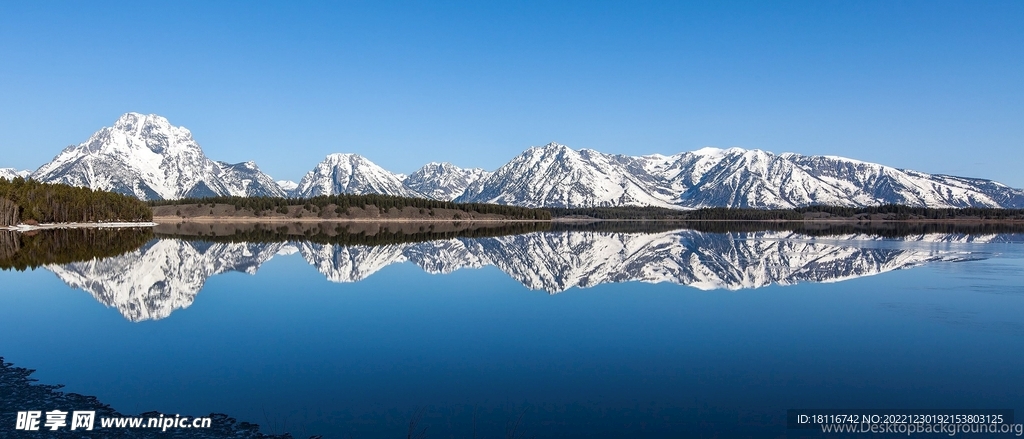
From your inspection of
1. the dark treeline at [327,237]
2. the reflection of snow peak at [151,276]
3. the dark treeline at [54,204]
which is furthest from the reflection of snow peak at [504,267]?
the dark treeline at [54,204]

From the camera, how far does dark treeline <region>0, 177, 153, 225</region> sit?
124600 millimetres

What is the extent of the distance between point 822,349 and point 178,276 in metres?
40.7

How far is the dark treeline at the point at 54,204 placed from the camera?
125 m

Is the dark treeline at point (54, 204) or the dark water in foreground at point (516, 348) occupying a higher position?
the dark treeline at point (54, 204)

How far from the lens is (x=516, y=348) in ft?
74.5

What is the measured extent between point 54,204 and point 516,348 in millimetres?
157092

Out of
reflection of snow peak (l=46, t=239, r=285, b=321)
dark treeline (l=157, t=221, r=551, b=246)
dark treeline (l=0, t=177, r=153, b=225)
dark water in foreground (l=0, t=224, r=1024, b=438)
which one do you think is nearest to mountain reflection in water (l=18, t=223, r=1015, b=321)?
reflection of snow peak (l=46, t=239, r=285, b=321)

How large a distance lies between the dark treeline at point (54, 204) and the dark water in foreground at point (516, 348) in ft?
331

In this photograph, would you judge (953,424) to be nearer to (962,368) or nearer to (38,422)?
(962,368)

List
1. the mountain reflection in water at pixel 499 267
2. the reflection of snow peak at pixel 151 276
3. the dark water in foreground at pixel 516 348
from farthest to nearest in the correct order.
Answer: the mountain reflection in water at pixel 499 267
the reflection of snow peak at pixel 151 276
the dark water in foreground at pixel 516 348

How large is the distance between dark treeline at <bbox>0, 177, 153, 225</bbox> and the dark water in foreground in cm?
10089

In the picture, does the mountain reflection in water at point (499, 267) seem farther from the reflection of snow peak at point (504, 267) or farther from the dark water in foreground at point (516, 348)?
the dark water in foreground at point (516, 348)

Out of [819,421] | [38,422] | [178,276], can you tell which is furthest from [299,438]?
[178,276]

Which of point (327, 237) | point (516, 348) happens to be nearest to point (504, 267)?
point (516, 348)
